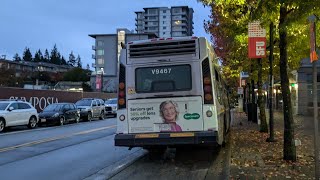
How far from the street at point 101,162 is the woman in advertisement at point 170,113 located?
1026 millimetres

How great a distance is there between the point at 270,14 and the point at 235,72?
1927cm

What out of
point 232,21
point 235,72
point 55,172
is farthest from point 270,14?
point 235,72

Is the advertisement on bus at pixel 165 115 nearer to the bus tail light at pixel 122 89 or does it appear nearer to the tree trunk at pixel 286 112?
the bus tail light at pixel 122 89

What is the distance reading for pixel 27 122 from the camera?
27328 millimetres

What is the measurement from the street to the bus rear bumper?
61 centimetres

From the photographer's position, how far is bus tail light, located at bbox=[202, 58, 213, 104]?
37.9ft

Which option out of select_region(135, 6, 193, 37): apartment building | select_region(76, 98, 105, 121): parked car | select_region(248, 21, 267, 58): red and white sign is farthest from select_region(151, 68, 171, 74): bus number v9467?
select_region(135, 6, 193, 37): apartment building

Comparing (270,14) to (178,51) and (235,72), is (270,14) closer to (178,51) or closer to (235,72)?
(178,51)

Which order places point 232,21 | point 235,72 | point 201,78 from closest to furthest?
point 201,78 → point 232,21 → point 235,72

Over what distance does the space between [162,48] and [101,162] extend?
3.54m

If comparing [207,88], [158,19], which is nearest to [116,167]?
[207,88]

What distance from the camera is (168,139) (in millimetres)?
11523

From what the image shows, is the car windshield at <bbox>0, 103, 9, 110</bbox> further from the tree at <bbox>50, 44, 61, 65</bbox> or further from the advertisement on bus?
the tree at <bbox>50, 44, 61, 65</bbox>

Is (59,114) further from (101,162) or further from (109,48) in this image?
(109,48)
